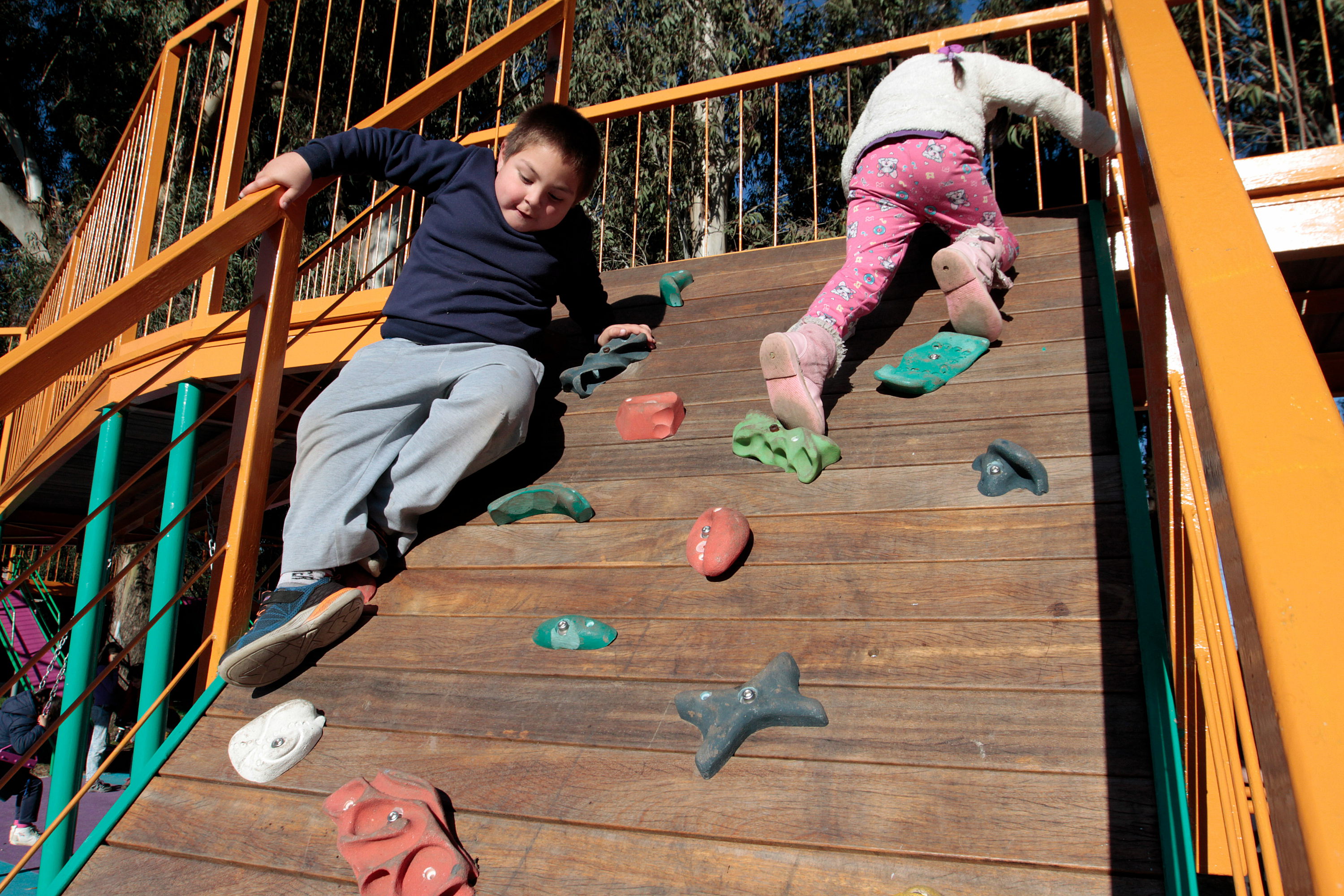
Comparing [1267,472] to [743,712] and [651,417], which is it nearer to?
[743,712]

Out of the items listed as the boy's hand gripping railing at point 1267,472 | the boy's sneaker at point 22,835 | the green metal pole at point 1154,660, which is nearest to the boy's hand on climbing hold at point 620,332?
the green metal pole at point 1154,660

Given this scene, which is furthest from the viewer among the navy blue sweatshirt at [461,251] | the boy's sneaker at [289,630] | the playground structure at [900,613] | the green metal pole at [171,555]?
the green metal pole at [171,555]

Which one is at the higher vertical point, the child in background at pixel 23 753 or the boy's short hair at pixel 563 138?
the boy's short hair at pixel 563 138

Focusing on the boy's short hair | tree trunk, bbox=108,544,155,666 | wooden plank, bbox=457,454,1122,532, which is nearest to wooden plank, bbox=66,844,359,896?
wooden plank, bbox=457,454,1122,532

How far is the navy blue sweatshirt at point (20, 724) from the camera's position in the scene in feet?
17.8

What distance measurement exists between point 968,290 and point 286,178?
1610mm

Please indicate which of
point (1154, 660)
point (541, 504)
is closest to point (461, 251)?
point (541, 504)

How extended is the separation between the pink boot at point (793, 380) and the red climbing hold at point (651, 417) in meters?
0.29

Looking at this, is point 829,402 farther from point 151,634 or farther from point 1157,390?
point 151,634

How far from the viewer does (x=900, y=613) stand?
4.40ft

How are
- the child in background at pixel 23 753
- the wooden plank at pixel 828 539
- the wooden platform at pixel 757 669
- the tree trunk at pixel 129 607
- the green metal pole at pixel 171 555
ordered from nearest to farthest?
the wooden platform at pixel 757 669, the wooden plank at pixel 828 539, the green metal pole at pixel 171 555, the child in background at pixel 23 753, the tree trunk at pixel 129 607

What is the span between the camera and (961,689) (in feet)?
3.87

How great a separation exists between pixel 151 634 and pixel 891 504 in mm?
2485

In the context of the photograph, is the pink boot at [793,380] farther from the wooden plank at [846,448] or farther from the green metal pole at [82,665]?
the green metal pole at [82,665]
